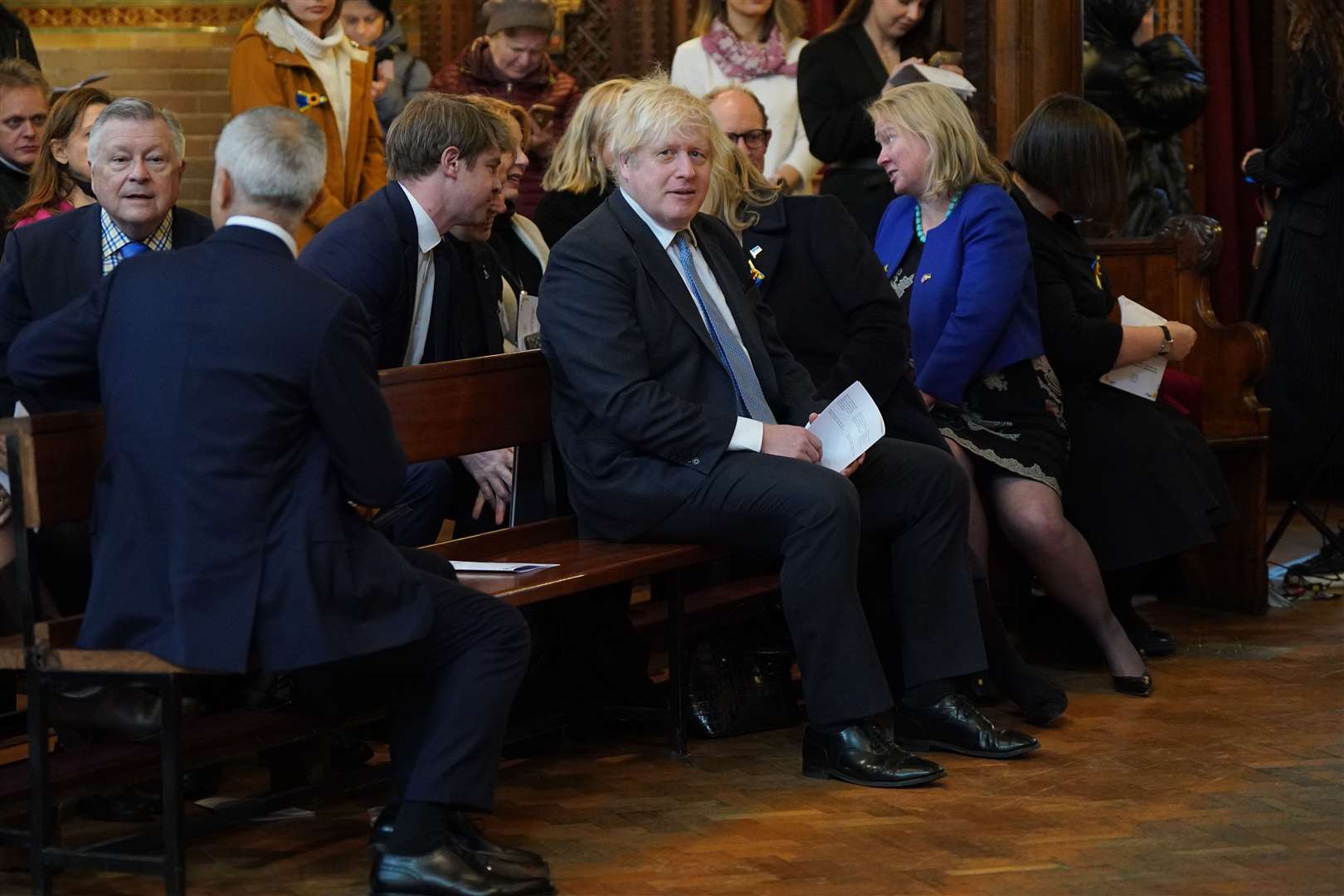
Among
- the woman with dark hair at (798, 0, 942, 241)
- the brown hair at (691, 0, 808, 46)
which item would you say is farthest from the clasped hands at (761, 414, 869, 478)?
the brown hair at (691, 0, 808, 46)

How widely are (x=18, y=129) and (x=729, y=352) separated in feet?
7.47

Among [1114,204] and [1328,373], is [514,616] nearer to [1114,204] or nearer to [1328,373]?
[1114,204]

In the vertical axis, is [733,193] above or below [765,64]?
below

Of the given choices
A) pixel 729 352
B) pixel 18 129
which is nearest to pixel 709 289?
pixel 729 352

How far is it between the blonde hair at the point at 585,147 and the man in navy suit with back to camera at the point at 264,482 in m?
1.74

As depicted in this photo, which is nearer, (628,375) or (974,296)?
(628,375)

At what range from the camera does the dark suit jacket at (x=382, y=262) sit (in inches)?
162

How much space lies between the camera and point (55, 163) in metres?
4.72

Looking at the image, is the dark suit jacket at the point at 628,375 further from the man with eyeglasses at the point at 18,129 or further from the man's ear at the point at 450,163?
the man with eyeglasses at the point at 18,129

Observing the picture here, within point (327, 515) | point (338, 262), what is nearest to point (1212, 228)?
point (338, 262)

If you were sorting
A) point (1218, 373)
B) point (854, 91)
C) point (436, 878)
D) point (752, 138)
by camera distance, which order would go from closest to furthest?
point (436, 878)
point (752, 138)
point (1218, 373)
point (854, 91)

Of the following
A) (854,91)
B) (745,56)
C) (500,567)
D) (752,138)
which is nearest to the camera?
(500,567)

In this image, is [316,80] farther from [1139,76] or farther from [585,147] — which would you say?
[1139,76]

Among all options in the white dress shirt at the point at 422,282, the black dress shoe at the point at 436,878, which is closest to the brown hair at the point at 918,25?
the white dress shirt at the point at 422,282
